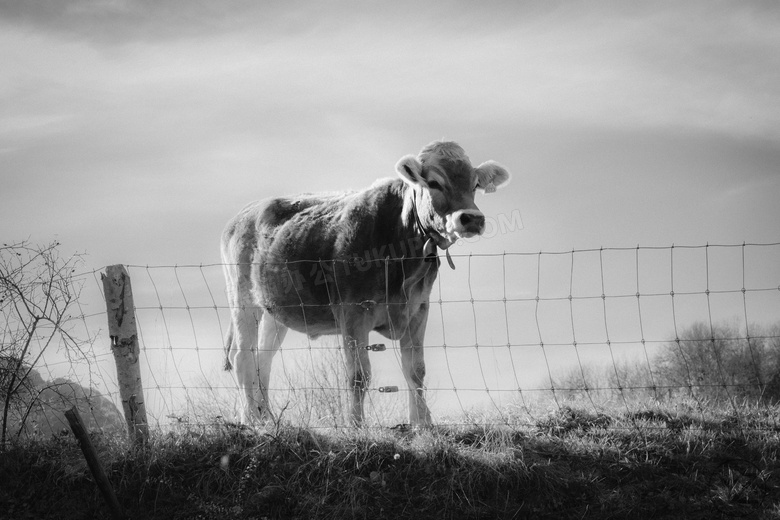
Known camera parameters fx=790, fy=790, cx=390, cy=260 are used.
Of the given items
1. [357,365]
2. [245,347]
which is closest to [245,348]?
[245,347]

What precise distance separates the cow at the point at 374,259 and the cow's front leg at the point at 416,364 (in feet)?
0.04

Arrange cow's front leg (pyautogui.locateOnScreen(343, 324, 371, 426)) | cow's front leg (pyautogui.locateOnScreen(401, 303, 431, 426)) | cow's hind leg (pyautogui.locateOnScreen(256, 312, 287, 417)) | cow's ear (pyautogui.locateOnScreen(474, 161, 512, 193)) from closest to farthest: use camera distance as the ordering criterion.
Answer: cow's front leg (pyautogui.locateOnScreen(343, 324, 371, 426)) < cow's front leg (pyautogui.locateOnScreen(401, 303, 431, 426)) < cow's ear (pyautogui.locateOnScreen(474, 161, 512, 193)) < cow's hind leg (pyautogui.locateOnScreen(256, 312, 287, 417))

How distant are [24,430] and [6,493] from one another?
47.4 inches

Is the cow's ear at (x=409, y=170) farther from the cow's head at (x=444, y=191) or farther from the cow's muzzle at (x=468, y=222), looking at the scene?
the cow's muzzle at (x=468, y=222)

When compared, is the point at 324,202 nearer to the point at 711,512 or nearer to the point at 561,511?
the point at 561,511

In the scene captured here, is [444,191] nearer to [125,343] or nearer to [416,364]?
[416,364]

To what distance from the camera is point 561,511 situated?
683 cm

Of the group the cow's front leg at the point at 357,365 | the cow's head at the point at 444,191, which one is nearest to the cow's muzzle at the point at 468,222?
the cow's head at the point at 444,191

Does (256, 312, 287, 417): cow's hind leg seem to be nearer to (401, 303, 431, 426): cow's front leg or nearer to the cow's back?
the cow's back

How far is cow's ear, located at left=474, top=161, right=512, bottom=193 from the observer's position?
9586 millimetres

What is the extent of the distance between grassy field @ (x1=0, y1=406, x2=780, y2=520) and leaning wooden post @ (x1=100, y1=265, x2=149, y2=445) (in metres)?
0.36

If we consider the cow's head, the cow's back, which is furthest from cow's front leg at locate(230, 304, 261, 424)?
the cow's head

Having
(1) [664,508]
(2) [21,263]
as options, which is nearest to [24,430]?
(2) [21,263]

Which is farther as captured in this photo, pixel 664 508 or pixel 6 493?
pixel 6 493
